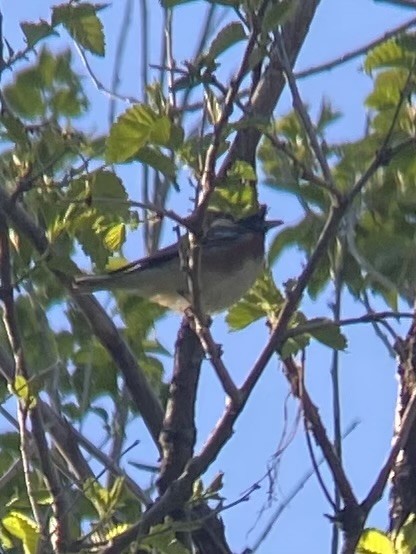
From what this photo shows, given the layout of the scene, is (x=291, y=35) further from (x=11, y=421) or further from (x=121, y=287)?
(x=11, y=421)

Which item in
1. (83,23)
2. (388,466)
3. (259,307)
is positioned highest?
(83,23)

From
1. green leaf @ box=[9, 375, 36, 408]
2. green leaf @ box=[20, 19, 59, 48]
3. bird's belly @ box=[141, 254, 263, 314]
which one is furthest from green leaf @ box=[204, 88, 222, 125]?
bird's belly @ box=[141, 254, 263, 314]

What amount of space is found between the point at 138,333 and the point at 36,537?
1166mm

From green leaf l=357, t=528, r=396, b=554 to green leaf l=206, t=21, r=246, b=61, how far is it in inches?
39.2

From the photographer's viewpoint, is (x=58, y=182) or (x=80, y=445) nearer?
(x=58, y=182)

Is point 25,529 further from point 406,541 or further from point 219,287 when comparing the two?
point 219,287

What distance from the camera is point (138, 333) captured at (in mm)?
3582

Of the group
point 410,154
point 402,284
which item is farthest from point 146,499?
point 410,154

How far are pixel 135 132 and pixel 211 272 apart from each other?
288cm

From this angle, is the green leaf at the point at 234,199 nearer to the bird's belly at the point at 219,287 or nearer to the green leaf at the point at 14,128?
the green leaf at the point at 14,128

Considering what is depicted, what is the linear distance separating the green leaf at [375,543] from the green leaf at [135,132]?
875mm

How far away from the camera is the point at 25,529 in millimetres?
2512

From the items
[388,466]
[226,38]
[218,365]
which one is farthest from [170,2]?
[388,466]

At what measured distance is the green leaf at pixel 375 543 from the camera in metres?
2.28
